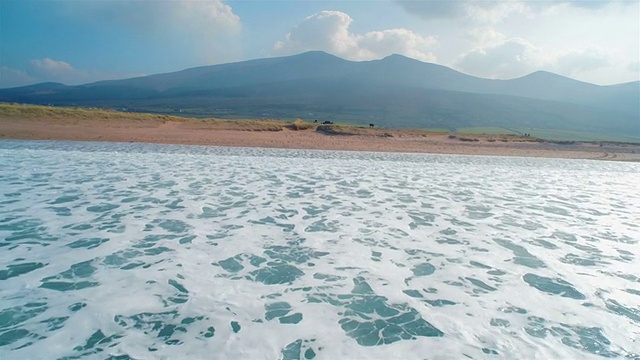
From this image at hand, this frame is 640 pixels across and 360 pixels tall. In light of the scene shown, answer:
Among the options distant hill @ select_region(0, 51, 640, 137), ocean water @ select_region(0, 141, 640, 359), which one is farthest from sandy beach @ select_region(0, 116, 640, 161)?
distant hill @ select_region(0, 51, 640, 137)

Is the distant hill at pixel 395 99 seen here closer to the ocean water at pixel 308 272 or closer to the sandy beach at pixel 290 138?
the sandy beach at pixel 290 138

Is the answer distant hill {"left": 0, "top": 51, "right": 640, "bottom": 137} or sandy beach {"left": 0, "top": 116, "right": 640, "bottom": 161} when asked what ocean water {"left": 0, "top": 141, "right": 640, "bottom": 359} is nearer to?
sandy beach {"left": 0, "top": 116, "right": 640, "bottom": 161}

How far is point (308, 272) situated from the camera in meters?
4.47

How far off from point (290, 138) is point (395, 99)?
80.4 metres

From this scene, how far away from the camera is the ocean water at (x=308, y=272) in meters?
3.19

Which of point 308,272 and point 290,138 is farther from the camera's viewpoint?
point 290,138

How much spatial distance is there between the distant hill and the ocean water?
4731 centimetres

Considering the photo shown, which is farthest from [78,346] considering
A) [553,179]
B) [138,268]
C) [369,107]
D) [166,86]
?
[166,86]

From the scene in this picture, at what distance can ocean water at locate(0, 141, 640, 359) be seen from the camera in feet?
10.5

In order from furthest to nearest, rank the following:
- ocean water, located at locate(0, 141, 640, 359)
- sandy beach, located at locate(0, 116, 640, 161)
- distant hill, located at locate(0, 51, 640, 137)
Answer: distant hill, located at locate(0, 51, 640, 137), sandy beach, located at locate(0, 116, 640, 161), ocean water, located at locate(0, 141, 640, 359)

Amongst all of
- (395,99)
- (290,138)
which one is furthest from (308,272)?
(395,99)

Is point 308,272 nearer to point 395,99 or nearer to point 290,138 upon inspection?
point 290,138

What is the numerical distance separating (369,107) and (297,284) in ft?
265

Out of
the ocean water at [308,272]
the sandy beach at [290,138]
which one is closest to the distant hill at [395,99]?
the sandy beach at [290,138]
